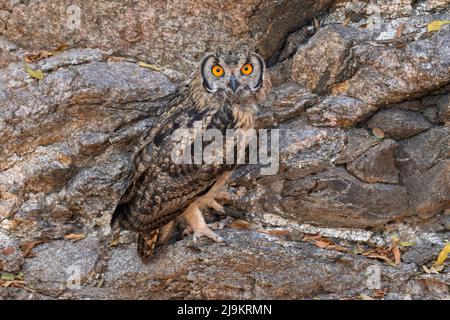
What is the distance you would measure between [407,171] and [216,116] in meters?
1.74

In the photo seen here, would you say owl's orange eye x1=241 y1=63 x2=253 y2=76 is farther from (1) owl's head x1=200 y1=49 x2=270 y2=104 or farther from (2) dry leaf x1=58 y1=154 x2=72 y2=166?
(2) dry leaf x1=58 y1=154 x2=72 y2=166

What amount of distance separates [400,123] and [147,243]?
243 centimetres

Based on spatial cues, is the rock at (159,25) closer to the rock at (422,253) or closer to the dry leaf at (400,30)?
the dry leaf at (400,30)

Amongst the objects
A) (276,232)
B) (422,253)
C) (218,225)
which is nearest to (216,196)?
(218,225)

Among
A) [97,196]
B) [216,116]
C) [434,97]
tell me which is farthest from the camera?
[97,196]

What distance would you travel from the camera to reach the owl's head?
4395mm

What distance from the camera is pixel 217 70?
14.8 feet

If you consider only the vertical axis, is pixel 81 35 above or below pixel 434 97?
above

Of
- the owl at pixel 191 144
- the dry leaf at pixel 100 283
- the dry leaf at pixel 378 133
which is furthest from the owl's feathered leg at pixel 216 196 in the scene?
the dry leaf at pixel 378 133

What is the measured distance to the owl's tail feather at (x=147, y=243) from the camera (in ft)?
15.9

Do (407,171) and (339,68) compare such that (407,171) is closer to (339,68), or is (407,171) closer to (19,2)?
(339,68)

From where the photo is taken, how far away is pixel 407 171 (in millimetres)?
4902

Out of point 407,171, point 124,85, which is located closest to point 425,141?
point 407,171

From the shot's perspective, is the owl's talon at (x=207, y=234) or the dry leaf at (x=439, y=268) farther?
the owl's talon at (x=207, y=234)
